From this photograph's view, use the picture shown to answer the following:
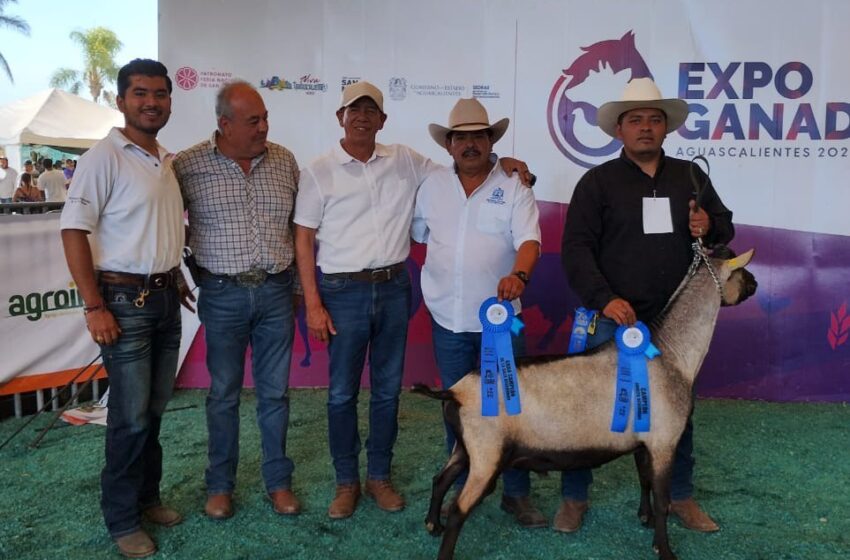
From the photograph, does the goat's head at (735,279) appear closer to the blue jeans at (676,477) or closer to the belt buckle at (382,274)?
the blue jeans at (676,477)

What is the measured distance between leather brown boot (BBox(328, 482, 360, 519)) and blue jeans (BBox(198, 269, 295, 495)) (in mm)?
266

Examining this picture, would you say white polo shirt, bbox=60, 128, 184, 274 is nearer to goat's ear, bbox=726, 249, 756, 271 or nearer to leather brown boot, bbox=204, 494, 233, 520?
leather brown boot, bbox=204, 494, 233, 520

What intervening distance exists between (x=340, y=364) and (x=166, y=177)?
1153mm

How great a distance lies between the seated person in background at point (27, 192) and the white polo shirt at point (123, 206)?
9.28m

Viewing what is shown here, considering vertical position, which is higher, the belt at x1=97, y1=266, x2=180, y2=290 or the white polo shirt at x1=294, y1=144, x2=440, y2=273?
the white polo shirt at x1=294, y1=144, x2=440, y2=273

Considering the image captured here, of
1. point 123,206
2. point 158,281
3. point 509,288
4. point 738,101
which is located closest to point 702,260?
point 509,288

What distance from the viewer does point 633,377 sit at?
108 inches

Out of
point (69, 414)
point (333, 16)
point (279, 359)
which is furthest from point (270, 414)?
point (333, 16)

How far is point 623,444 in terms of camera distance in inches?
108

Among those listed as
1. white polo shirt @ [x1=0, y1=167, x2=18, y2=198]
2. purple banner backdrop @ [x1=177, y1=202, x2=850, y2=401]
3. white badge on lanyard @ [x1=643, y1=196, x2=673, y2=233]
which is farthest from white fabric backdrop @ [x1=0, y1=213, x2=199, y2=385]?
white polo shirt @ [x1=0, y1=167, x2=18, y2=198]

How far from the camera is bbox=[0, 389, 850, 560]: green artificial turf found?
119 inches

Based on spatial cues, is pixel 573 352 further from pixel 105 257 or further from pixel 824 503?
pixel 105 257

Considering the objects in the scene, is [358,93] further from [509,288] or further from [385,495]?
[385,495]

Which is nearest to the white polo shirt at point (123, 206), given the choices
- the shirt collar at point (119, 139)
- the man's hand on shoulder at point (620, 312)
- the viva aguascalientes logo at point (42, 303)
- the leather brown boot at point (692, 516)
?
the shirt collar at point (119, 139)
